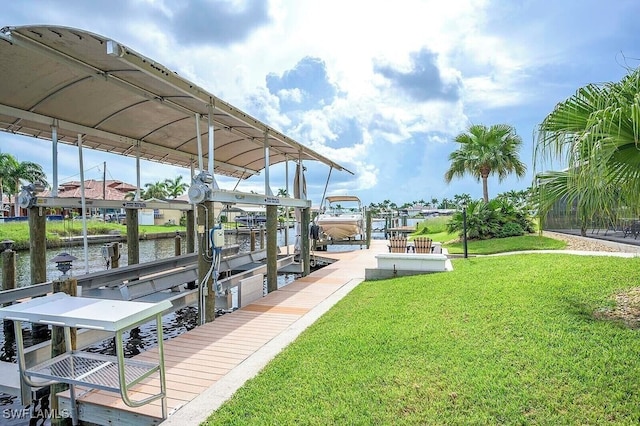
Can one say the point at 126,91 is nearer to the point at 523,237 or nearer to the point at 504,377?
the point at 504,377

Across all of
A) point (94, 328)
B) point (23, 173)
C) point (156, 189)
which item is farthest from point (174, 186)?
point (94, 328)

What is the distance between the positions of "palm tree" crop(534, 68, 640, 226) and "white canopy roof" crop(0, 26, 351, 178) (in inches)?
219

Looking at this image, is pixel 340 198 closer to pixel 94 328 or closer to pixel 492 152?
pixel 492 152

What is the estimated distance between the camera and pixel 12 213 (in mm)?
54719

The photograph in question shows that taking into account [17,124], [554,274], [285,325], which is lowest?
[285,325]

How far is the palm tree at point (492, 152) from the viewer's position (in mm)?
20719

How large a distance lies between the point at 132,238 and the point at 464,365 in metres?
11.1

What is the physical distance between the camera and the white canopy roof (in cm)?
564

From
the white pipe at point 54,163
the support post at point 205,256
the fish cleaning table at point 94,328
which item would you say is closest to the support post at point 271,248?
the support post at point 205,256

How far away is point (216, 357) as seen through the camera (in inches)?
213

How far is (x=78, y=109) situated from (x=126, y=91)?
1462mm

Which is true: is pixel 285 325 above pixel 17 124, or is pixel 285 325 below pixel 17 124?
below

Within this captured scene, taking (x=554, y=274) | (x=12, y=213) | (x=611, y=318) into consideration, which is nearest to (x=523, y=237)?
(x=554, y=274)

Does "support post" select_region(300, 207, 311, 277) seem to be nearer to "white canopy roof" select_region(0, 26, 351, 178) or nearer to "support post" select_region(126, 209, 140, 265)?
"white canopy roof" select_region(0, 26, 351, 178)
